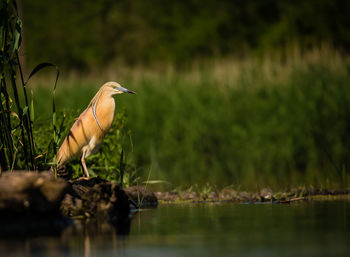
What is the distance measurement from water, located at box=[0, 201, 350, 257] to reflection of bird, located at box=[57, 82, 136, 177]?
3.87 ft

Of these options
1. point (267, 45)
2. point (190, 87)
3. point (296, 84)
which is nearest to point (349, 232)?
point (296, 84)

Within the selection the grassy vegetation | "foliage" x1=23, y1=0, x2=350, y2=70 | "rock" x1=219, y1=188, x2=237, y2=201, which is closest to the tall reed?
"rock" x1=219, y1=188, x2=237, y2=201

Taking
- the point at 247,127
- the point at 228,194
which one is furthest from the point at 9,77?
the point at 247,127

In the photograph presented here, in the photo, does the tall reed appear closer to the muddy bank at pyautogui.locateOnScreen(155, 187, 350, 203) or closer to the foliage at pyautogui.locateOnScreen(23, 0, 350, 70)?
the muddy bank at pyautogui.locateOnScreen(155, 187, 350, 203)

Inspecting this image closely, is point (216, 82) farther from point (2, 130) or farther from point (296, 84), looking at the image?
point (2, 130)

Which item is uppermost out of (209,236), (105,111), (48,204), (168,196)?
(105,111)

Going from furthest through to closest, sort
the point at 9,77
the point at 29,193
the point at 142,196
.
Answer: the point at 142,196
the point at 9,77
the point at 29,193

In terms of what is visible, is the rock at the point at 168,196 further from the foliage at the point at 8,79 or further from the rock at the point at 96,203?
the foliage at the point at 8,79

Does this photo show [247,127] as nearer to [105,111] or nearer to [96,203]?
[105,111]

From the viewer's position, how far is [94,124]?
23.3ft

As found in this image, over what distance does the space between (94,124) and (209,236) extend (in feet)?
9.20

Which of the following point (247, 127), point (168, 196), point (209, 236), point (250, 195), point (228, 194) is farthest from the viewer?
point (247, 127)

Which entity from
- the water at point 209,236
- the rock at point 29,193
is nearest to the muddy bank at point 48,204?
the rock at point 29,193

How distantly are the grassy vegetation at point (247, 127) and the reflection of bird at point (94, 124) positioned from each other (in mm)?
1953
